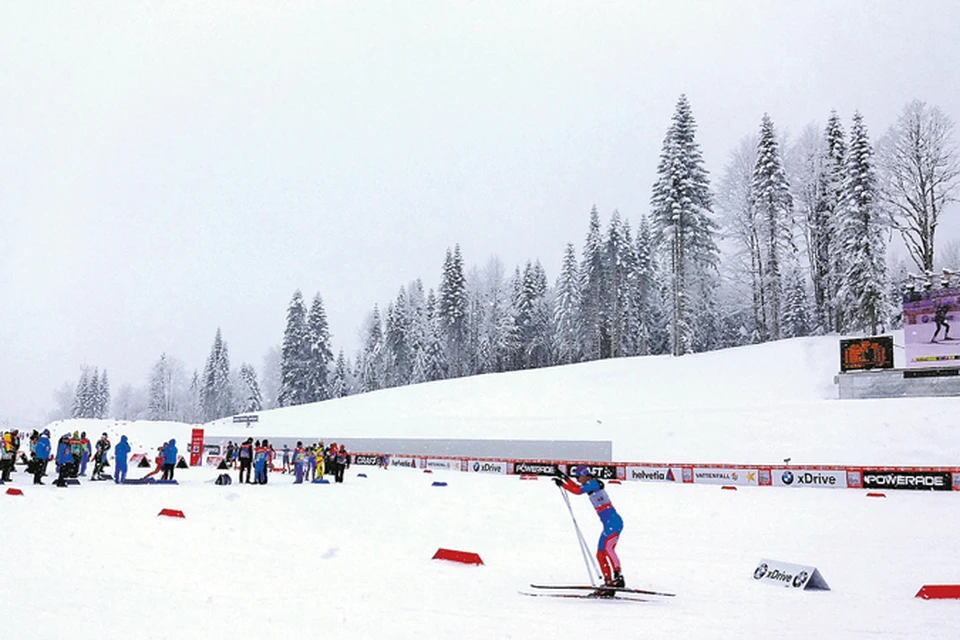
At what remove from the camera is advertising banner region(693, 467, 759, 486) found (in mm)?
26422

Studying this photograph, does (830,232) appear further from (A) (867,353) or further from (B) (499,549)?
(B) (499,549)

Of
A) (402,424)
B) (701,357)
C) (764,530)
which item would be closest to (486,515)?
(764,530)

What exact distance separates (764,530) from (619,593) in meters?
7.70

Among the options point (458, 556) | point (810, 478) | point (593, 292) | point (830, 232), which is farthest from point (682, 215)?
point (458, 556)

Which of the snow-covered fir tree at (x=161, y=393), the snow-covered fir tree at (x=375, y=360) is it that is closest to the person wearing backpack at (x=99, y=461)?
the snow-covered fir tree at (x=375, y=360)

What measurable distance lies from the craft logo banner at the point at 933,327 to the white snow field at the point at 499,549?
2.29m

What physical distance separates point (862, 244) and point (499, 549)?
39035 millimetres

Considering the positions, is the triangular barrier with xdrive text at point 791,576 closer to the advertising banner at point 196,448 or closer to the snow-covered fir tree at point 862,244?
the advertising banner at point 196,448

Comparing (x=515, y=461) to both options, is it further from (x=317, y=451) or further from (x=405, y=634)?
(x=405, y=634)

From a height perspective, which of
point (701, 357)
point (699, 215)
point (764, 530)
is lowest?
point (764, 530)

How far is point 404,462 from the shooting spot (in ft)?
122

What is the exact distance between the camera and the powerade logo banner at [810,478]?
80.7 ft

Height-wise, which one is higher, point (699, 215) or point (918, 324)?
point (699, 215)

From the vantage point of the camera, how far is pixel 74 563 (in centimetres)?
988
